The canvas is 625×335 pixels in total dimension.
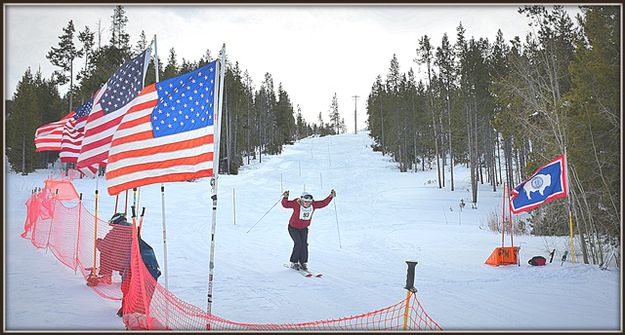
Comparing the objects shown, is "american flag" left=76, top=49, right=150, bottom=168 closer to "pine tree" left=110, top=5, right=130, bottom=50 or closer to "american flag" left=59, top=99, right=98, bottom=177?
"american flag" left=59, top=99, right=98, bottom=177

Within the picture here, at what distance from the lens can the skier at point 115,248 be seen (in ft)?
22.3

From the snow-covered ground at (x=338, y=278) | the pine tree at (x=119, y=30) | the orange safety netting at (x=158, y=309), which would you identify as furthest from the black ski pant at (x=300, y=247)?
the pine tree at (x=119, y=30)

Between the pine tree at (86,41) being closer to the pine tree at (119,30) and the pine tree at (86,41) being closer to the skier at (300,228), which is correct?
the pine tree at (119,30)

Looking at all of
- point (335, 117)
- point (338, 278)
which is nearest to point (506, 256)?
point (338, 278)

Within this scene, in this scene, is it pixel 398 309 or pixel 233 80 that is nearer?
pixel 398 309

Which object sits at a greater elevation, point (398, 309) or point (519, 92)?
point (519, 92)

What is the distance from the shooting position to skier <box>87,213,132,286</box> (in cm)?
679

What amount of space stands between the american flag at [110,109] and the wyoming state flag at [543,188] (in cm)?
880

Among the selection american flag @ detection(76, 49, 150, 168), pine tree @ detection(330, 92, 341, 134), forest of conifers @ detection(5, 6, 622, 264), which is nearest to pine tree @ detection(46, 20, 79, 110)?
forest of conifers @ detection(5, 6, 622, 264)

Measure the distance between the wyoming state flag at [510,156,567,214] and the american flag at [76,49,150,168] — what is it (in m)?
8.80

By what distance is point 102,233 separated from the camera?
36.6 ft

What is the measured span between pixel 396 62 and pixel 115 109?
186 feet

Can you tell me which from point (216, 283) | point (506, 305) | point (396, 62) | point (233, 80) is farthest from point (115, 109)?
point (396, 62)

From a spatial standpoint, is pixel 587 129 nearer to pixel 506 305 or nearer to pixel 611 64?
pixel 611 64
